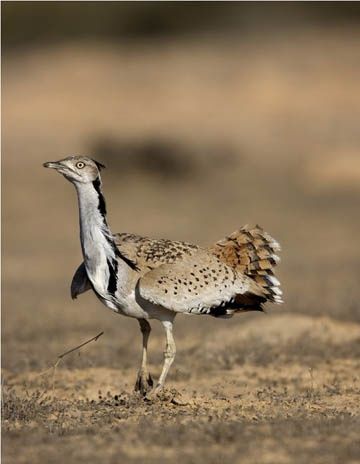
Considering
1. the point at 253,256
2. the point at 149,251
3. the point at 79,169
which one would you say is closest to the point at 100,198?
the point at 79,169

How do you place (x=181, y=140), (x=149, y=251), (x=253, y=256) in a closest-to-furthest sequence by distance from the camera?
1. (x=149, y=251)
2. (x=253, y=256)
3. (x=181, y=140)

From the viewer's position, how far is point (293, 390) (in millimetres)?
7836

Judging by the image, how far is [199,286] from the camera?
676cm

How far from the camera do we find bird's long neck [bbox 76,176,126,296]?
657 centimetres

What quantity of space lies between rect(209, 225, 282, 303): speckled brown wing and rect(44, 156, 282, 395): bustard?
0.20ft

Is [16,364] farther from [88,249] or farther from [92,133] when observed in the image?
[92,133]

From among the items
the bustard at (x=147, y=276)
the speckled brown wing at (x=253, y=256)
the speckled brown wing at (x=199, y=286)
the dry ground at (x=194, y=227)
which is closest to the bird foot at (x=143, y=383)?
the bustard at (x=147, y=276)

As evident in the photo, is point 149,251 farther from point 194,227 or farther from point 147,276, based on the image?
point 194,227

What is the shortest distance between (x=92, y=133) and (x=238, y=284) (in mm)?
19518

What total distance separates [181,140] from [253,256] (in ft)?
59.3

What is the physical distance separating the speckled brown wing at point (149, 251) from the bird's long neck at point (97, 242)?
14 cm

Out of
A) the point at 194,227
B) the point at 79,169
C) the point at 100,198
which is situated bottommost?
the point at 194,227

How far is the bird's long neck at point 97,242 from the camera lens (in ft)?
21.6

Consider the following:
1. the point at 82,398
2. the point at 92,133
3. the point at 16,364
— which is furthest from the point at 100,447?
the point at 92,133
